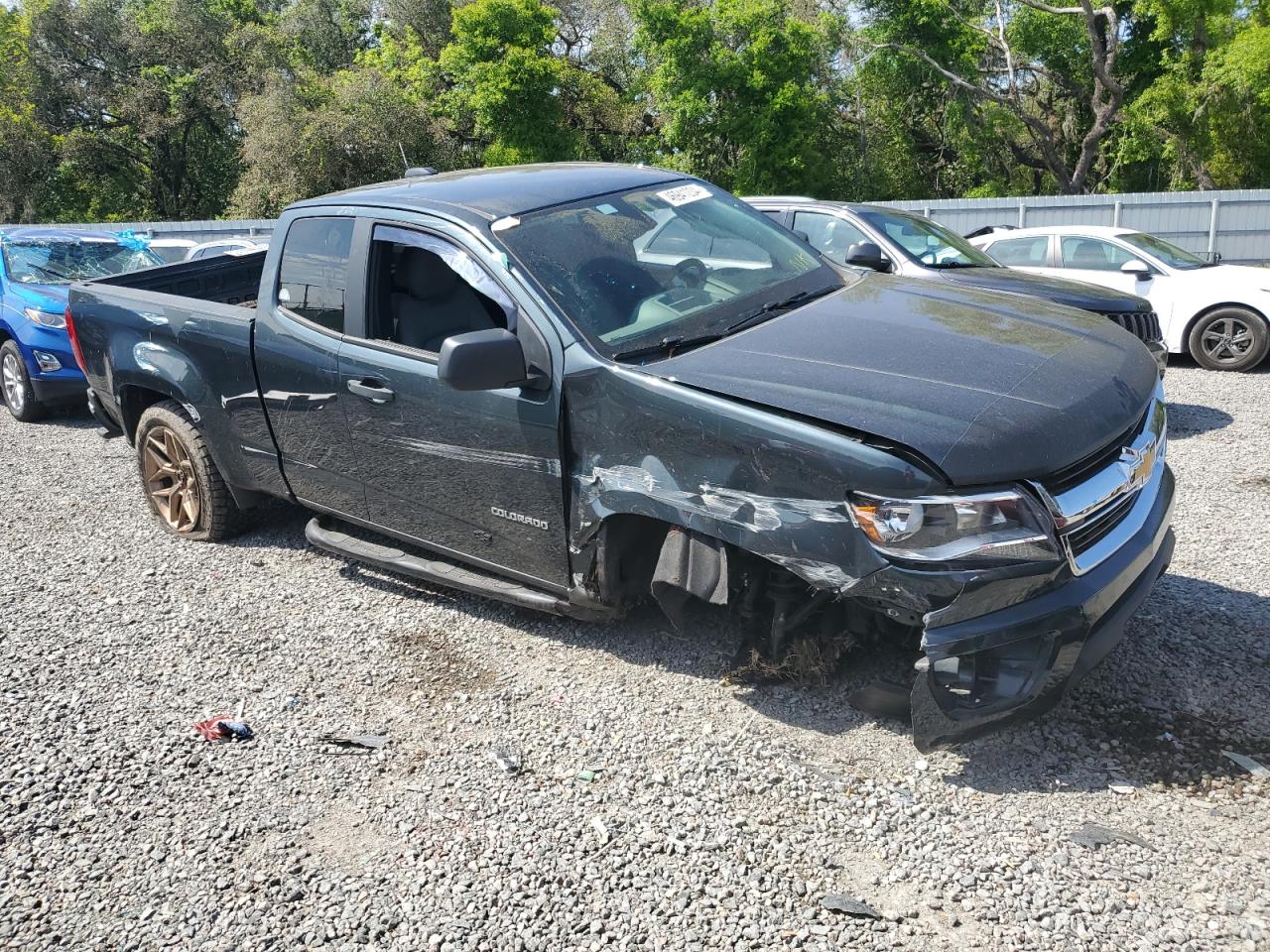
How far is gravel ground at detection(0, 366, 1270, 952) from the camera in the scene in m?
2.89

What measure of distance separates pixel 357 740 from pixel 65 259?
8195 mm

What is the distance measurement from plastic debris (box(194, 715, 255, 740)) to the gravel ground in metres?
0.07

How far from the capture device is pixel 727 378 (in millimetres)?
3498

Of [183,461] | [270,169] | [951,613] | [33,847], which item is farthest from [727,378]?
[270,169]

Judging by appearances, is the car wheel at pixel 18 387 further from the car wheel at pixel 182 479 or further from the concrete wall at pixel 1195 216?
the concrete wall at pixel 1195 216

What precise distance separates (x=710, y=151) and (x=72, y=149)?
2317 cm

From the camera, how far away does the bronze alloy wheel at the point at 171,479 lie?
586 cm

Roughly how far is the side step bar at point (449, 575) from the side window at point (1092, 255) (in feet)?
26.9

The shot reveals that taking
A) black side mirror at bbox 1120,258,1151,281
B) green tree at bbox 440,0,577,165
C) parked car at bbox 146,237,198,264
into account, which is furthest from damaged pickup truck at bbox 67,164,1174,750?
green tree at bbox 440,0,577,165

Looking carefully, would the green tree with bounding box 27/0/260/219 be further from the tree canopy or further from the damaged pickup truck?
the damaged pickup truck

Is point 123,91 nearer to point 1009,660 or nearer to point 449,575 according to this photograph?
point 449,575

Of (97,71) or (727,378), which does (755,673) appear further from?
(97,71)

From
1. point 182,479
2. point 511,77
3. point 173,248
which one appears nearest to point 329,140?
point 511,77

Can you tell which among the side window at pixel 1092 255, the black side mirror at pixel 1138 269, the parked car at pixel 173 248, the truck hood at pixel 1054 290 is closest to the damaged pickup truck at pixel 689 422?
the truck hood at pixel 1054 290
